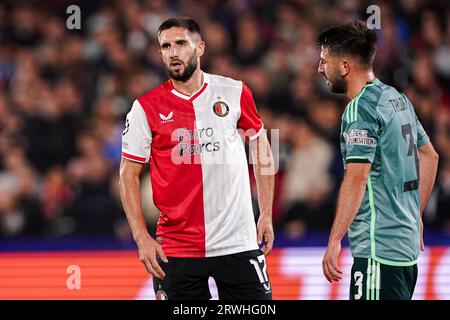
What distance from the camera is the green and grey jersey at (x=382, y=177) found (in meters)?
4.66

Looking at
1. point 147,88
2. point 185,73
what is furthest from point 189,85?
point 147,88

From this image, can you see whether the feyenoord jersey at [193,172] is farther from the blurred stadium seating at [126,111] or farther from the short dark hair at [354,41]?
the blurred stadium seating at [126,111]

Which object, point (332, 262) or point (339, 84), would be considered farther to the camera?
point (339, 84)

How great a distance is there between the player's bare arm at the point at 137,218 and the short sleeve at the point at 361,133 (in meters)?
1.17

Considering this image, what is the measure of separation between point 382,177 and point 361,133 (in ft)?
0.85

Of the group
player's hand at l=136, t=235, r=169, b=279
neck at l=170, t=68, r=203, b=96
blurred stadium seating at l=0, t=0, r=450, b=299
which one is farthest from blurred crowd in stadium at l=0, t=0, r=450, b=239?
player's hand at l=136, t=235, r=169, b=279

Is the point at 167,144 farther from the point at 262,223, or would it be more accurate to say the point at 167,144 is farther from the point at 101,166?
the point at 101,166

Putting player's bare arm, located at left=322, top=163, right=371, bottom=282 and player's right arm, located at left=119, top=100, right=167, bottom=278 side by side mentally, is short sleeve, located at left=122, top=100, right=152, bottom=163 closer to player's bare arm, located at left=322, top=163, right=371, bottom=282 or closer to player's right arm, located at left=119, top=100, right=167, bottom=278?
player's right arm, located at left=119, top=100, right=167, bottom=278

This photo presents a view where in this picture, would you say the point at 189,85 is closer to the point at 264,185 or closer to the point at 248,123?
the point at 248,123

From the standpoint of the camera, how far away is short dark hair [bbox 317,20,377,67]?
16.0 feet

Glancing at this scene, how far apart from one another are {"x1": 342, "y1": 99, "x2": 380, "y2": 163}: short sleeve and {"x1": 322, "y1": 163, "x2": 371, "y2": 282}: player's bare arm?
51 mm

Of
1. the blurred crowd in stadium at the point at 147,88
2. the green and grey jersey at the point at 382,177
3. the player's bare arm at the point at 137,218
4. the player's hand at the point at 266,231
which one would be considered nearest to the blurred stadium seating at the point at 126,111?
the blurred crowd in stadium at the point at 147,88

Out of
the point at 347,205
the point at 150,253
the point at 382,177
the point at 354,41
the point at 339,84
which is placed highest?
the point at 354,41

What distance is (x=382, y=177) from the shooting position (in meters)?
4.69
